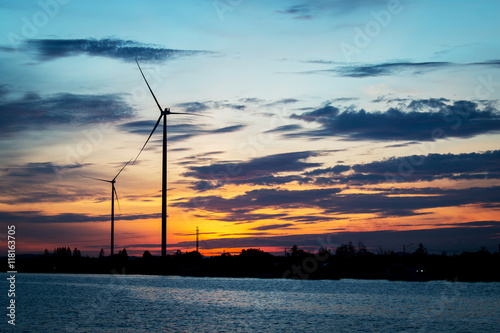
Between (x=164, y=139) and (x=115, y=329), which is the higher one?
(x=164, y=139)

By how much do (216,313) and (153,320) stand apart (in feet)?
69.1

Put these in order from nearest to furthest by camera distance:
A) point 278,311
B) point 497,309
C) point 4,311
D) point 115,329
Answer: point 115,329 → point 4,311 → point 278,311 → point 497,309

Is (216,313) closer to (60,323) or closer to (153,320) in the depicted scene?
(153,320)

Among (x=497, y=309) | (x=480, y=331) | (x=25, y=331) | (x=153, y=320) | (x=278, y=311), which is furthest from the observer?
(x=497, y=309)

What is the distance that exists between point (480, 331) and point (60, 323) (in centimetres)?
7130

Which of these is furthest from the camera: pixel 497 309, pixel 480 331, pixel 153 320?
pixel 497 309

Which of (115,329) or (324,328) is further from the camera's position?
(324,328)

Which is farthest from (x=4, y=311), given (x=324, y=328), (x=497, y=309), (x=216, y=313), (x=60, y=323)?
(x=497, y=309)

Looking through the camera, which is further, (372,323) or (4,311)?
(4,311)

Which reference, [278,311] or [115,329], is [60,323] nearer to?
[115,329]

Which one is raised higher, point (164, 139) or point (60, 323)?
point (164, 139)

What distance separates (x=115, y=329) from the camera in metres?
88.8

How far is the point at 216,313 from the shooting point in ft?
393

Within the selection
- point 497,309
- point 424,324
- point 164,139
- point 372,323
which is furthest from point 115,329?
point 497,309
